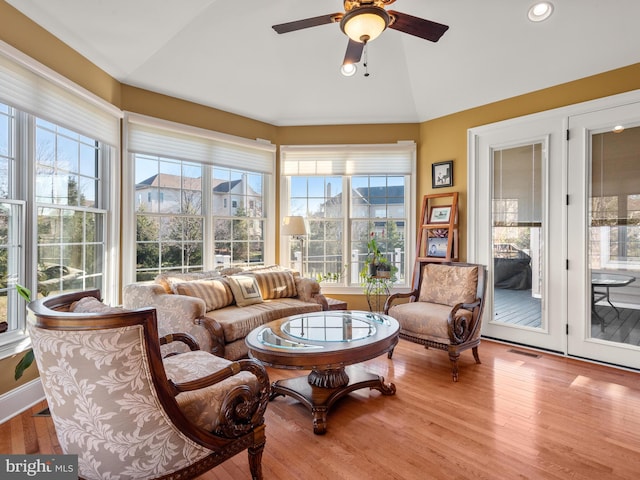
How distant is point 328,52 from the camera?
164 inches

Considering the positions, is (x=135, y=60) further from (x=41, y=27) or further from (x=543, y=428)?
(x=543, y=428)

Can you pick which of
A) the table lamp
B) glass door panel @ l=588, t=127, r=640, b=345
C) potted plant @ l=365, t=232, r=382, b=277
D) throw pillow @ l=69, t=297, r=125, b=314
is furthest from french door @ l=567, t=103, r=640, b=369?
throw pillow @ l=69, t=297, r=125, b=314

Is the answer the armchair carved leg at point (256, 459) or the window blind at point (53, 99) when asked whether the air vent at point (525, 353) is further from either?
the window blind at point (53, 99)

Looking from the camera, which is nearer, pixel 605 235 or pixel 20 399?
pixel 20 399

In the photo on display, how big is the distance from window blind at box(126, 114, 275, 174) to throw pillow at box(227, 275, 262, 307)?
1588 millimetres

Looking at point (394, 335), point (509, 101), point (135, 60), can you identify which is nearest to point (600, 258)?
point (509, 101)

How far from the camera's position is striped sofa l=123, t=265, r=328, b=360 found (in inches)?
125

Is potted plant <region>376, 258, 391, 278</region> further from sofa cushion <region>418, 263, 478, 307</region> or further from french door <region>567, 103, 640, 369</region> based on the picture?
french door <region>567, 103, 640, 369</region>

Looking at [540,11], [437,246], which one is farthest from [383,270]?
[540,11]

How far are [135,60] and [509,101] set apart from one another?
405 cm

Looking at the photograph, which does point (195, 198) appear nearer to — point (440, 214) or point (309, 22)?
point (309, 22)

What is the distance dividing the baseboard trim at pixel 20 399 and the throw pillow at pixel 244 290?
5.71 feet

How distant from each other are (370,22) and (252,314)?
102 inches

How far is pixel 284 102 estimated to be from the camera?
15.7 feet
